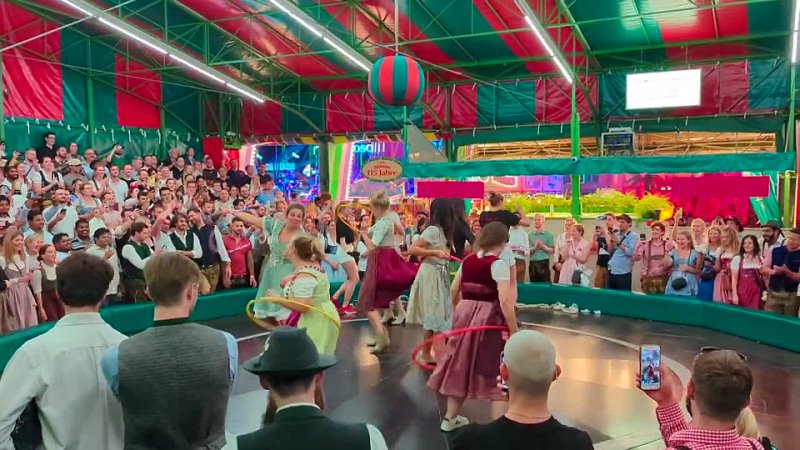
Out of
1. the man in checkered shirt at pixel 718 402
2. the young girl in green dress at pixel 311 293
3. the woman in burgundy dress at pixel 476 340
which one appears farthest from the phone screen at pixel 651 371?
the young girl in green dress at pixel 311 293

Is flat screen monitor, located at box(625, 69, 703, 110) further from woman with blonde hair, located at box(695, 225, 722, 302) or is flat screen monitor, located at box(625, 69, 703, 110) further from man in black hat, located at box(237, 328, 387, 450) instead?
man in black hat, located at box(237, 328, 387, 450)

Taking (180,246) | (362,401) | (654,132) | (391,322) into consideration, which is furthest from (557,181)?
(362,401)

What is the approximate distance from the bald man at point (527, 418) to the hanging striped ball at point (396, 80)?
7.15m

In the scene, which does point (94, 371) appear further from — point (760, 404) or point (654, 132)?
point (654, 132)

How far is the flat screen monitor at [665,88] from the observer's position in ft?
50.7

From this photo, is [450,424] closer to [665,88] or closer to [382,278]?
[382,278]

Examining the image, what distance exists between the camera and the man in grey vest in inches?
91.3

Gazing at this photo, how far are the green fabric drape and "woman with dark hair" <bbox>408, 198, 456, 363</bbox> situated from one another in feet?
18.1

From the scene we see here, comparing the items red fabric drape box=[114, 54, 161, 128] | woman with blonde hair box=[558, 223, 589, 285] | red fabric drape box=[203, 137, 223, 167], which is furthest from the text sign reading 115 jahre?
woman with blonde hair box=[558, 223, 589, 285]

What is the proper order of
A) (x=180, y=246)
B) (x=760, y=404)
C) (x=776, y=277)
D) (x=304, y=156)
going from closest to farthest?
(x=760, y=404) < (x=776, y=277) < (x=180, y=246) < (x=304, y=156)

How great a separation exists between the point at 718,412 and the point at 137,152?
18.0 metres

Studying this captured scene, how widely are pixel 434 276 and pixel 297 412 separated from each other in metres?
4.77

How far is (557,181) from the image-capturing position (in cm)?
1859

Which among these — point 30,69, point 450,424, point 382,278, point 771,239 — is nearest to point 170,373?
point 450,424
